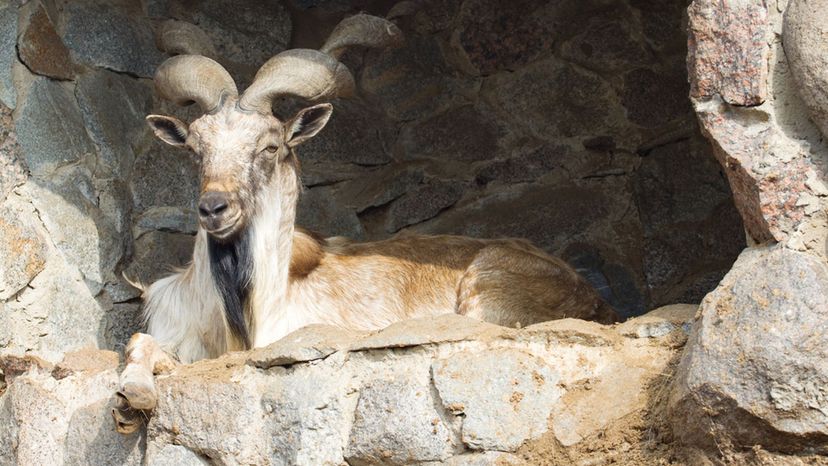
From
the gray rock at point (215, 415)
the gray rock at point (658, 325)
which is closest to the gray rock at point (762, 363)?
the gray rock at point (658, 325)

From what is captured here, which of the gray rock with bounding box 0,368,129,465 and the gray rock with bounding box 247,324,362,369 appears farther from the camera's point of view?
the gray rock with bounding box 0,368,129,465

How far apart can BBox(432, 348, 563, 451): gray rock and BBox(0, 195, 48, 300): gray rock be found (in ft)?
8.34

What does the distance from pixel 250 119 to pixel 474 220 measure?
2.21 m

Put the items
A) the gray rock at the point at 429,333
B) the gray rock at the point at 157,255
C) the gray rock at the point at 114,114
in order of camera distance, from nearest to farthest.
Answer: the gray rock at the point at 429,333 → the gray rock at the point at 114,114 → the gray rock at the point at 157,255

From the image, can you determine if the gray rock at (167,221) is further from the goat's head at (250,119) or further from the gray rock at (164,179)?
the goat's head at (250,119)

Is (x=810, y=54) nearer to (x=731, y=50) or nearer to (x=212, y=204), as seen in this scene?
(x=731, y=50)

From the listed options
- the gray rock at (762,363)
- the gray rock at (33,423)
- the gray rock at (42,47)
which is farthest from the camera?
the gray rock at (42,47)

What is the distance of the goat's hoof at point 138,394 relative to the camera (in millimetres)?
5816

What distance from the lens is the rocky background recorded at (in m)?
7.61

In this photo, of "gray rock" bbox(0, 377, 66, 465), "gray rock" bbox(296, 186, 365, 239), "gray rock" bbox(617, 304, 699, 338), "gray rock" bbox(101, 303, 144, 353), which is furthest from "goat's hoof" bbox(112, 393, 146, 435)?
"gray rock" bbox(296, 186, 365, 239)

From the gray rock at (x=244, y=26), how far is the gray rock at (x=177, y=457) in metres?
3.26

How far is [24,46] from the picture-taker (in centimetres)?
722

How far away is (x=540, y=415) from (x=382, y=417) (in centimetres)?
61

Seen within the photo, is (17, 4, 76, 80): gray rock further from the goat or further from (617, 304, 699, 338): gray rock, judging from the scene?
(617, 304, 699, 338): gray rock
